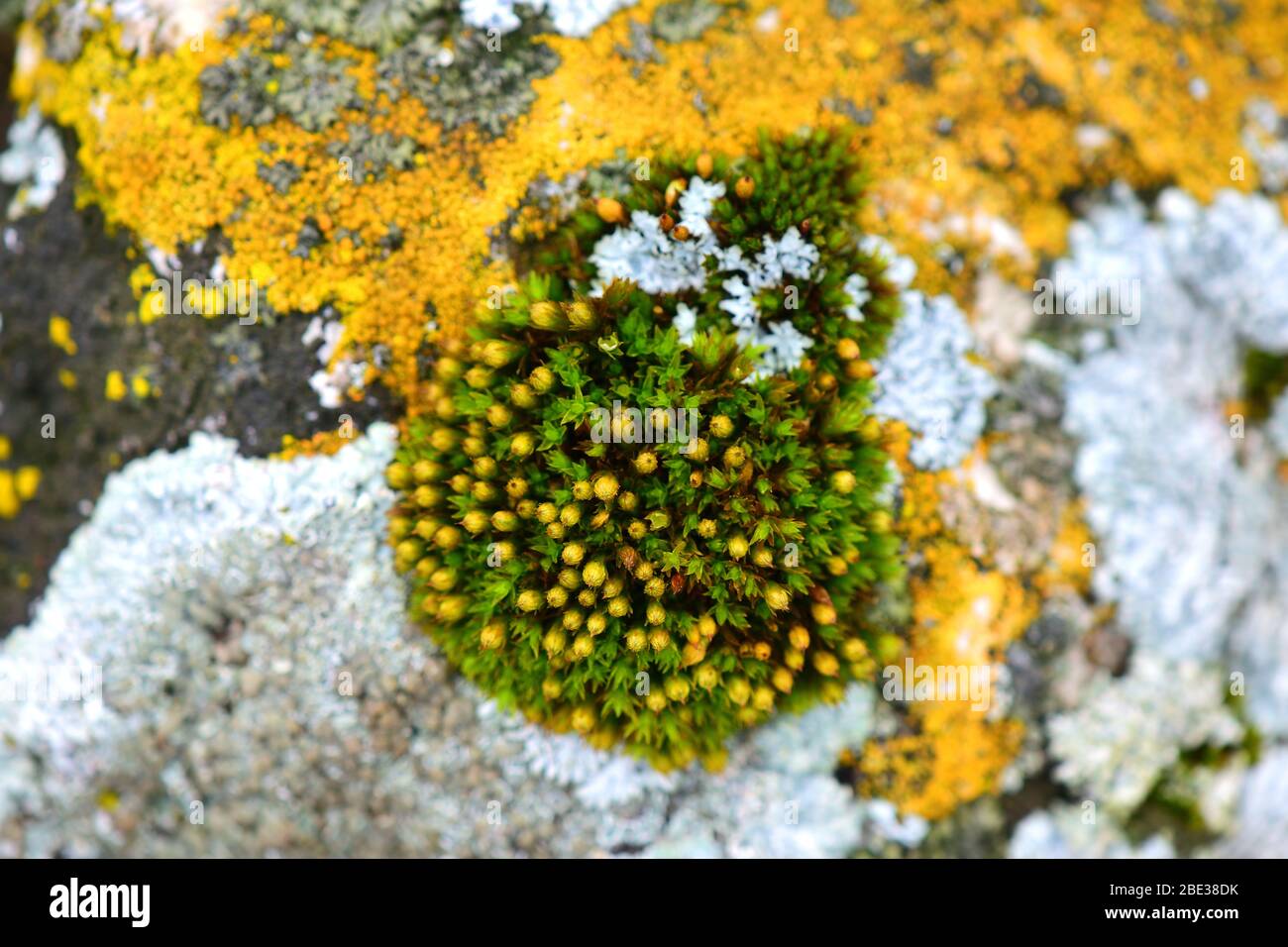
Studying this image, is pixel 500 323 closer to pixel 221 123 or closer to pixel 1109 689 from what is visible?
pixel 221 123

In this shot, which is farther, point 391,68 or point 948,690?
point 948,690

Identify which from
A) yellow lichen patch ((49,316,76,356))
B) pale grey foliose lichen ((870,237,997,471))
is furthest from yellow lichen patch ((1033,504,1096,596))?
yellow lichen patch ((49,316,76,356))

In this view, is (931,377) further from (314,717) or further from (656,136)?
(314,717)

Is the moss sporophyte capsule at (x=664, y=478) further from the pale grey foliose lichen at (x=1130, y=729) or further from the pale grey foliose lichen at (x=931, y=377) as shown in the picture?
the pale grey foliose lichen at (x=1130, y=729)

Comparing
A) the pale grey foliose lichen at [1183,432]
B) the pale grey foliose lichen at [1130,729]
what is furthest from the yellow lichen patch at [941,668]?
the pale grey foliose lichen at [1183,432]

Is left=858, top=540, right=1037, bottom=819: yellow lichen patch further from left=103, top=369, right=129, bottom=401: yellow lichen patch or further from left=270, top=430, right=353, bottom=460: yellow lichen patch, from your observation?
left=103, top=369, right=129, bottom=401: yellow lichen patch

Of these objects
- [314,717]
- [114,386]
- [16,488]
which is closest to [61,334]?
[114,386]

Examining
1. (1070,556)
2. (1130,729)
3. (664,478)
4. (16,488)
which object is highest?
(16,488)

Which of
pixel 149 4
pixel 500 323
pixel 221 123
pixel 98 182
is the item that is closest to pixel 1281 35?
pixel 500 323
